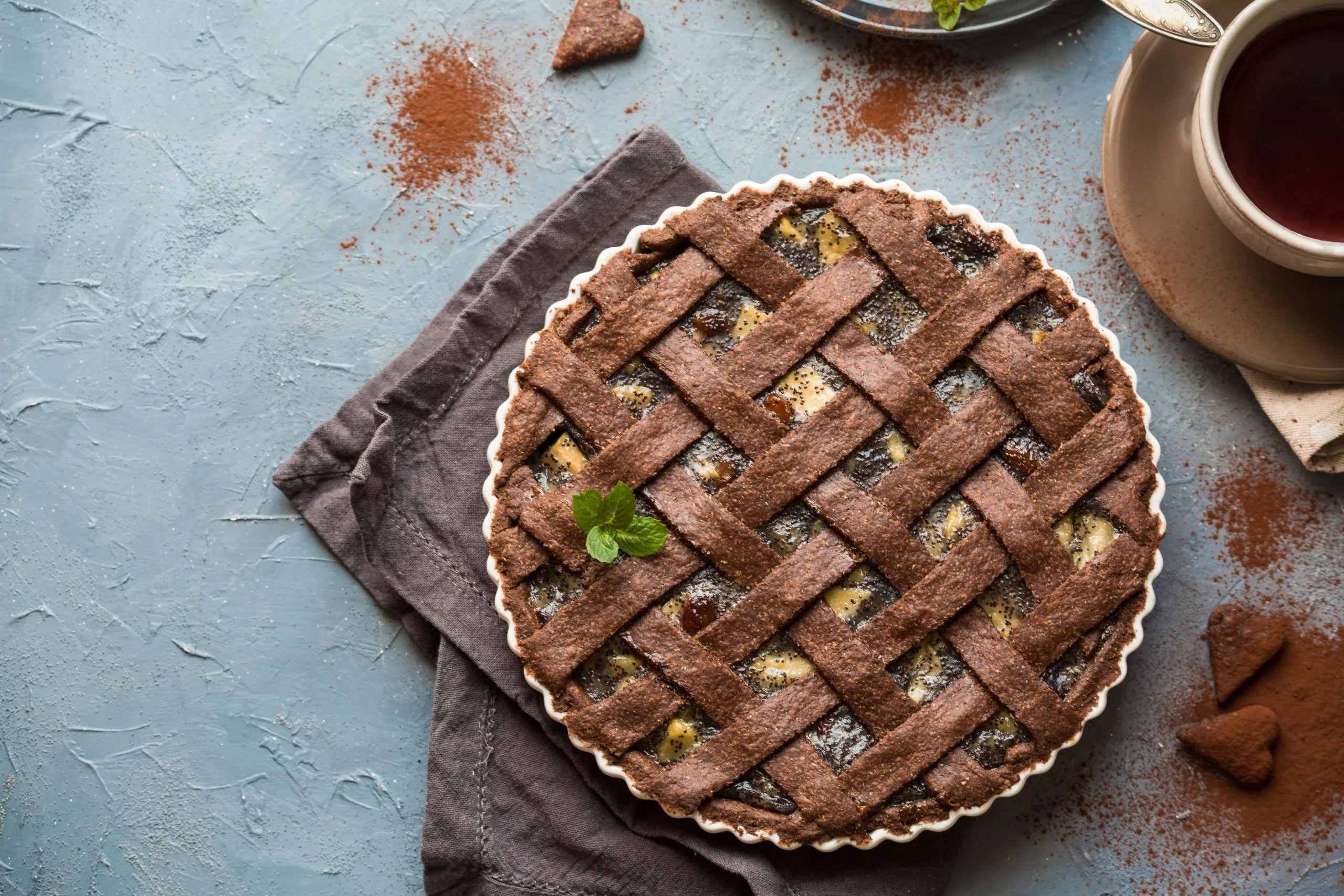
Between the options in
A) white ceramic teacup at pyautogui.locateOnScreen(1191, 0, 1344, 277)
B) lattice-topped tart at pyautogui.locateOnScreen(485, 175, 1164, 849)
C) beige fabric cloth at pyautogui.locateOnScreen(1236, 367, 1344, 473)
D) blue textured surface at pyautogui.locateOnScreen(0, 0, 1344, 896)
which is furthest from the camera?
blue textured surface at pyautogui.locateOnScreen(0, 0, 1344, 896)

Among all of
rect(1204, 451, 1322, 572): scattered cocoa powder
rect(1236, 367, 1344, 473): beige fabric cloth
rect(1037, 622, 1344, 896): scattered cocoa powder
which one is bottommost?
rect(1037, 622, 1344, 896): scattered cocoa powder

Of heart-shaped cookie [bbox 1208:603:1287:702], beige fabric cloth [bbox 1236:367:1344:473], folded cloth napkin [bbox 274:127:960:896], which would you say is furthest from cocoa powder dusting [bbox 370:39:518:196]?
heart-shaped cookie [bbox 1208:603:1287:702]

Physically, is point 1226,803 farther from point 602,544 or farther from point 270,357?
point 270,357

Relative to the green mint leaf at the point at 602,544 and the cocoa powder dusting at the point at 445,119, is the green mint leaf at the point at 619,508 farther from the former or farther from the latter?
the cocoa powder dusting at the point at 445,119

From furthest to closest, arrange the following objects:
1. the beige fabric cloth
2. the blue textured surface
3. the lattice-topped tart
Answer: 1. the blue textured surface
2. the beige fabric cloth
3. the lattice-topped tart

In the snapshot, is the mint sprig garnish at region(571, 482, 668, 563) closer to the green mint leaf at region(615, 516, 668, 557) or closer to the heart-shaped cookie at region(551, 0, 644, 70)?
the green mint leaf at region(615, 516, 668, 557)

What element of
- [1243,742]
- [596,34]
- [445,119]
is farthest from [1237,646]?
[445,119]

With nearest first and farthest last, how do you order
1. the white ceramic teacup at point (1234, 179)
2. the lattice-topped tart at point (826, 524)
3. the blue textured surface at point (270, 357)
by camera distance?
the white ceramic teacup at point (1234, 179), the lattice-topped tart at point (826, 524), the blue textured surface at point (270, 357)

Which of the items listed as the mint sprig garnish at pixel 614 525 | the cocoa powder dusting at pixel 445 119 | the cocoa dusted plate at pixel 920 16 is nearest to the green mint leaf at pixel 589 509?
the mint sprig garnish at pixel 614 525
